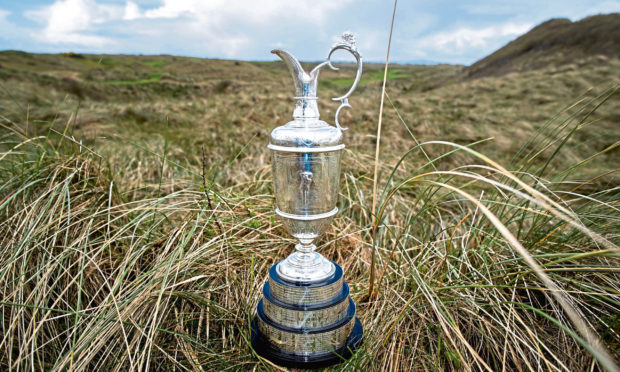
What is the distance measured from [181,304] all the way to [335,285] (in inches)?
29.4

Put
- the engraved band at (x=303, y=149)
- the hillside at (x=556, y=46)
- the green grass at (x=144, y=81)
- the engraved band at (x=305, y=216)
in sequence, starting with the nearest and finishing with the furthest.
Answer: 1. the engraved band at (x=303, y=149)
2. the engraved band at (x=305, y=216)
3. the hillside at (x=556, y=46)
4. the green grass at (x=144, y=81)

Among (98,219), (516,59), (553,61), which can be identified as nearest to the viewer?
(98,219)

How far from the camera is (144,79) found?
45.8 ft

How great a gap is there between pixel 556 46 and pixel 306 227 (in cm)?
1233

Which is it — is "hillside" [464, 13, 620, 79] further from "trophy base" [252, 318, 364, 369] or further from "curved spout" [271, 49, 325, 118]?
"trophy base" [252, 318, 364, 369]

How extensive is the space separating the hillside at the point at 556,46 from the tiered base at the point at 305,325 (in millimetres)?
10138

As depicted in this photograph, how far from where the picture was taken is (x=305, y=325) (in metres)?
1.42

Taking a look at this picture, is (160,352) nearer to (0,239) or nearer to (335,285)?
(335,285)

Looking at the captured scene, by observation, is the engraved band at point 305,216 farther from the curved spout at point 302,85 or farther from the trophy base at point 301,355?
the trophy base at point 301,355

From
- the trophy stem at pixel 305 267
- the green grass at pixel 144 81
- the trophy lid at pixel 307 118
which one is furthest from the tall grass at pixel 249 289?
the green grass at pixel 144 81

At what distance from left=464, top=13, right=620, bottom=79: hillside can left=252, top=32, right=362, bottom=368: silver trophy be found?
32.8 feet

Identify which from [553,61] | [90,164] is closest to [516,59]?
[553,61]

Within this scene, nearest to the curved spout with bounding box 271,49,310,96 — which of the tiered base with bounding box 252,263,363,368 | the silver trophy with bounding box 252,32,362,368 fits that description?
the silver trophy with bounding box 252,32,362,368

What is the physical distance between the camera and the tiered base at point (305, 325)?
1.41 meters
